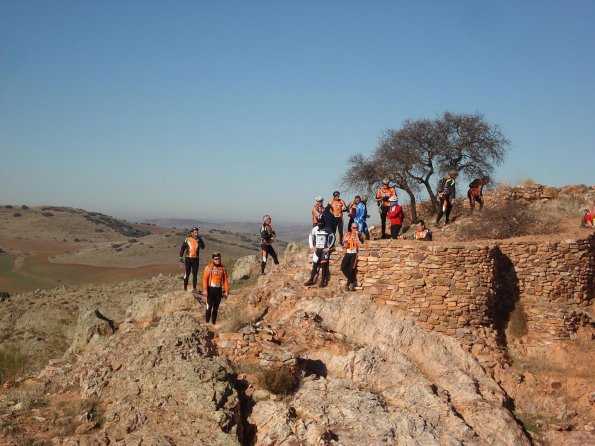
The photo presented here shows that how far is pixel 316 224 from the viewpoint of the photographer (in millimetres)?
14727

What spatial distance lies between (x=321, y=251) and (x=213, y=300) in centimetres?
300

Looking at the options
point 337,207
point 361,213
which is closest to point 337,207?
point 337,207

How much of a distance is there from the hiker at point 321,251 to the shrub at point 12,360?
27.7 ft

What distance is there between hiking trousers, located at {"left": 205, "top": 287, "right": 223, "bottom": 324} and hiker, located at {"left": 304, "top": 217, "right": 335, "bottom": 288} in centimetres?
237

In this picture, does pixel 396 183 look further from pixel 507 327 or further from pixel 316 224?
pixel 507 327

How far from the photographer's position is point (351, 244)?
12.8 m

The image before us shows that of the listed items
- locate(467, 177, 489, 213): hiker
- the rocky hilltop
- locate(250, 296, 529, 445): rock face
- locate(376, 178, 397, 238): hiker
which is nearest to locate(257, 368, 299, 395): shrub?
the rocky hilltop

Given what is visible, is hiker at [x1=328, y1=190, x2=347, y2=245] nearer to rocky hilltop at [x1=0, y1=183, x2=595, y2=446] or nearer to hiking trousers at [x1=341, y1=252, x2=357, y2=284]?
rocky hilltop at [x1=0, y1=183, x2=595, y2=446]

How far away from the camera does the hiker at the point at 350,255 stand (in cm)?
1277

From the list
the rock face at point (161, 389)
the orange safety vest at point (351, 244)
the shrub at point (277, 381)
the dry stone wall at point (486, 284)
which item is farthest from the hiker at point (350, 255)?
the rock face at point (161, 389)

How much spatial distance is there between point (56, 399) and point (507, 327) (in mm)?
10144

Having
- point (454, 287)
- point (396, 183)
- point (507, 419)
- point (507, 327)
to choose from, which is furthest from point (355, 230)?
point (396, 183)

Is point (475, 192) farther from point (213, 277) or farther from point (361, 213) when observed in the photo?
point (213, 277)

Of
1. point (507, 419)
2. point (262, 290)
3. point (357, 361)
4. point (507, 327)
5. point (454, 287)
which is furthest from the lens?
point (262, 290)
